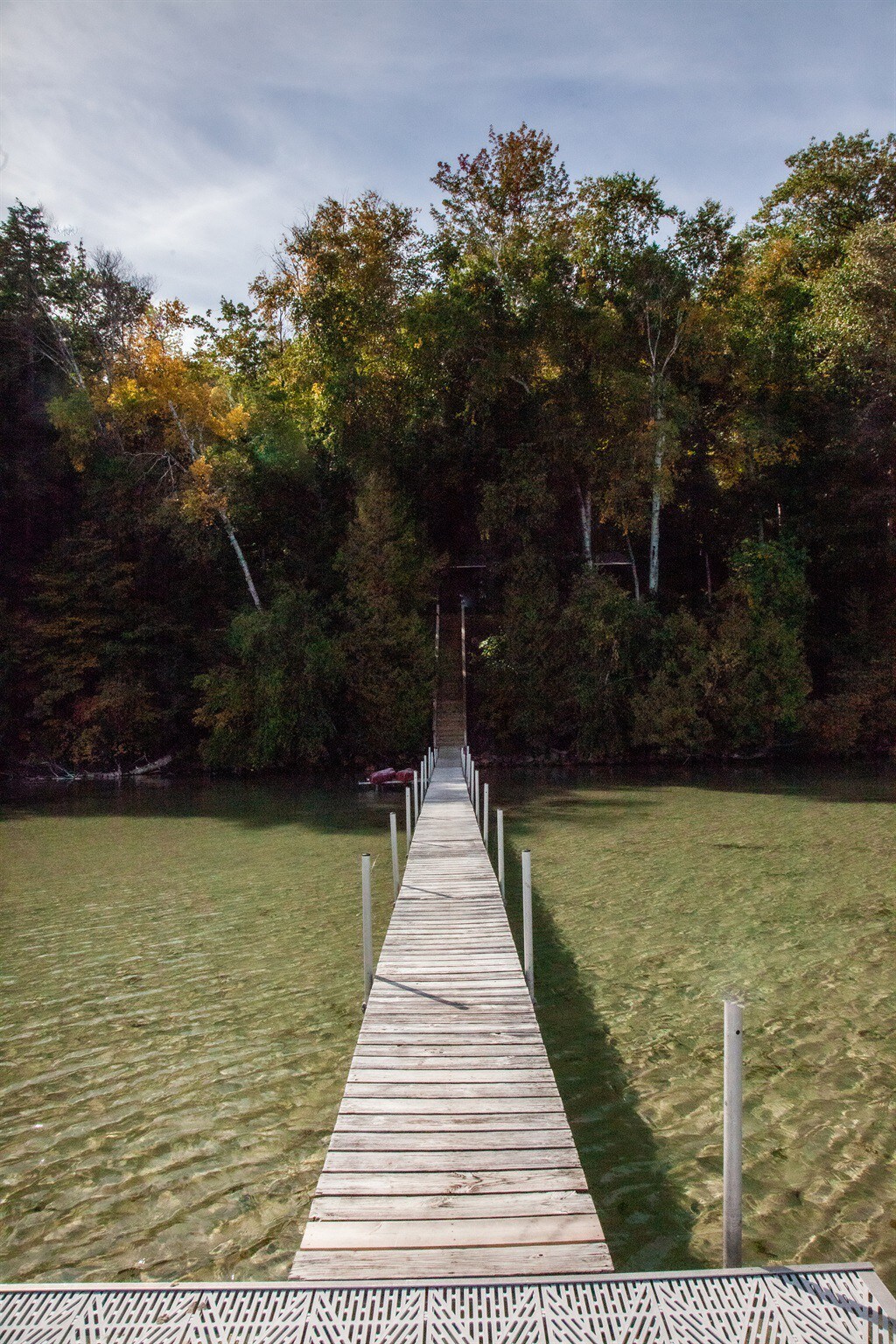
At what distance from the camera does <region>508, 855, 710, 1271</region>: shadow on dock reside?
13.6ft

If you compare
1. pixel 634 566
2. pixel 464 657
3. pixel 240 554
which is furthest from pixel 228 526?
pixel 634 566

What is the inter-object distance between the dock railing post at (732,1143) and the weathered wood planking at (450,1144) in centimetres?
57

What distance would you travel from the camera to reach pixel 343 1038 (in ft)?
21.7

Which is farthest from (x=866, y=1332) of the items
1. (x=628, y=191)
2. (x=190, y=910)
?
(x=628, y=191)

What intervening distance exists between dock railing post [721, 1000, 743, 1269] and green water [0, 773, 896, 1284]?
0.63 m

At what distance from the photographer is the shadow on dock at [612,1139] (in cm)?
415

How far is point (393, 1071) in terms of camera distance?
5109 millimetres

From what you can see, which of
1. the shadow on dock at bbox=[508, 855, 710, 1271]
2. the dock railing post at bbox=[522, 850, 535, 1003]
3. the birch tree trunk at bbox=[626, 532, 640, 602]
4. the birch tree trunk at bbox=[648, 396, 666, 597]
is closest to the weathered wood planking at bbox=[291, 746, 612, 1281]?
the dock railing post at bbox=[522, 850, 535, 1003]

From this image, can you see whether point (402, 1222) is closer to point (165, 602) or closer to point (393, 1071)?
point (393, 1071)

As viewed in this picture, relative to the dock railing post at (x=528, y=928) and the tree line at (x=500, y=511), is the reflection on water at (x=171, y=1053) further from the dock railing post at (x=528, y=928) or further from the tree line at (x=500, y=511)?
the tree line at (x=500, y=511)

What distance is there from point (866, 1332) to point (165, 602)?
26.2 meters

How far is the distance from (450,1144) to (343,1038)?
2568 millimetres

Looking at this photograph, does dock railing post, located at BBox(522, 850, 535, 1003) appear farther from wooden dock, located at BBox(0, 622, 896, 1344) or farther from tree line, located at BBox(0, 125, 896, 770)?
tree line, located at BBox(0, 125, 896, 770)

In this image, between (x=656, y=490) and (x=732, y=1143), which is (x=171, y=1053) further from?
(x=656, y=490)
